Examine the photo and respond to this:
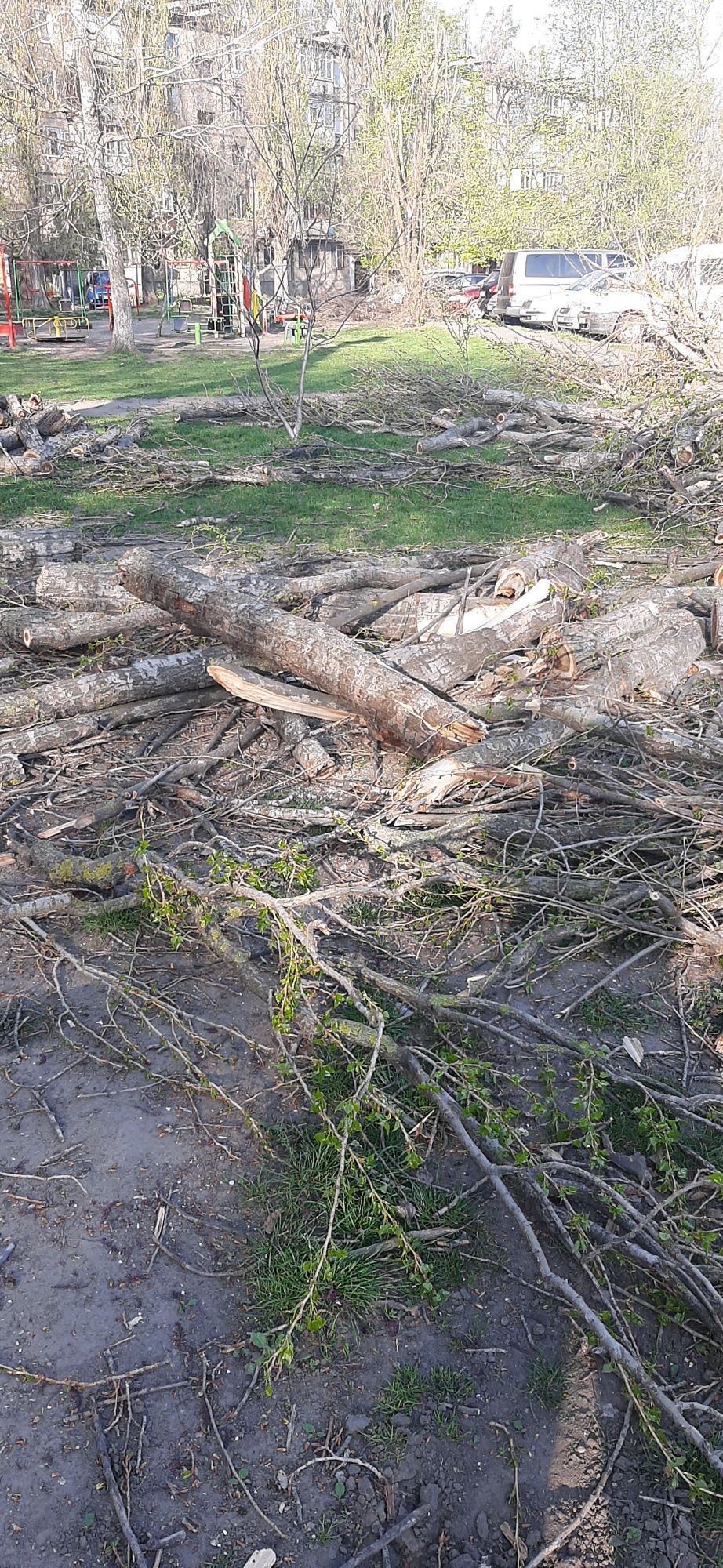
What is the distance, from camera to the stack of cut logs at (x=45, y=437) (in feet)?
36.0

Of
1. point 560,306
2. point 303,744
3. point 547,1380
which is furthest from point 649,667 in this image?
point 560,306

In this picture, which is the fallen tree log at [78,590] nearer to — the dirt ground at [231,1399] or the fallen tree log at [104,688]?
the fallen tree log at [104,688]

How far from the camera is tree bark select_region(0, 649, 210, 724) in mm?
5000

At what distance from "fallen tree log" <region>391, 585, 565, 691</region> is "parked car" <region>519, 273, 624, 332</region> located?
55.0 ft

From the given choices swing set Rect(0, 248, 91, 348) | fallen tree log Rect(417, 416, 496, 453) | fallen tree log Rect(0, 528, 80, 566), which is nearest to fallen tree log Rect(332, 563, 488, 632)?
fallen tree log Rect(0, 528, 80, 566)

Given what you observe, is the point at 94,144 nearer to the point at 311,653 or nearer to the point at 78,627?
the point at 78,627

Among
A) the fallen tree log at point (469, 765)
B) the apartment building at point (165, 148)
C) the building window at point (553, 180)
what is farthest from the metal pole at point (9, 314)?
the fallen tree log at point (469, 765)

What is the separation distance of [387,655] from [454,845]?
5.04 ft

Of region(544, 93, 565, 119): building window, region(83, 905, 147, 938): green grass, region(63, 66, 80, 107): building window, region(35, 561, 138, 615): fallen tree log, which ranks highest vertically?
region(544, 93, 565, 119): building window

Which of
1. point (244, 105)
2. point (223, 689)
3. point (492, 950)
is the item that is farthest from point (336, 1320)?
point (244, 105)

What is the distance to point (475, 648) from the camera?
528cm

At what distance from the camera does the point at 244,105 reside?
3025 cm

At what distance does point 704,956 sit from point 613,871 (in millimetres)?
467

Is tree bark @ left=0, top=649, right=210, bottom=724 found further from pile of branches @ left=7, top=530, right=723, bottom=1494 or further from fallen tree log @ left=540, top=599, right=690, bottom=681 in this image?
fallen tree log @ left=540, top=599, right=690, bottom=681
